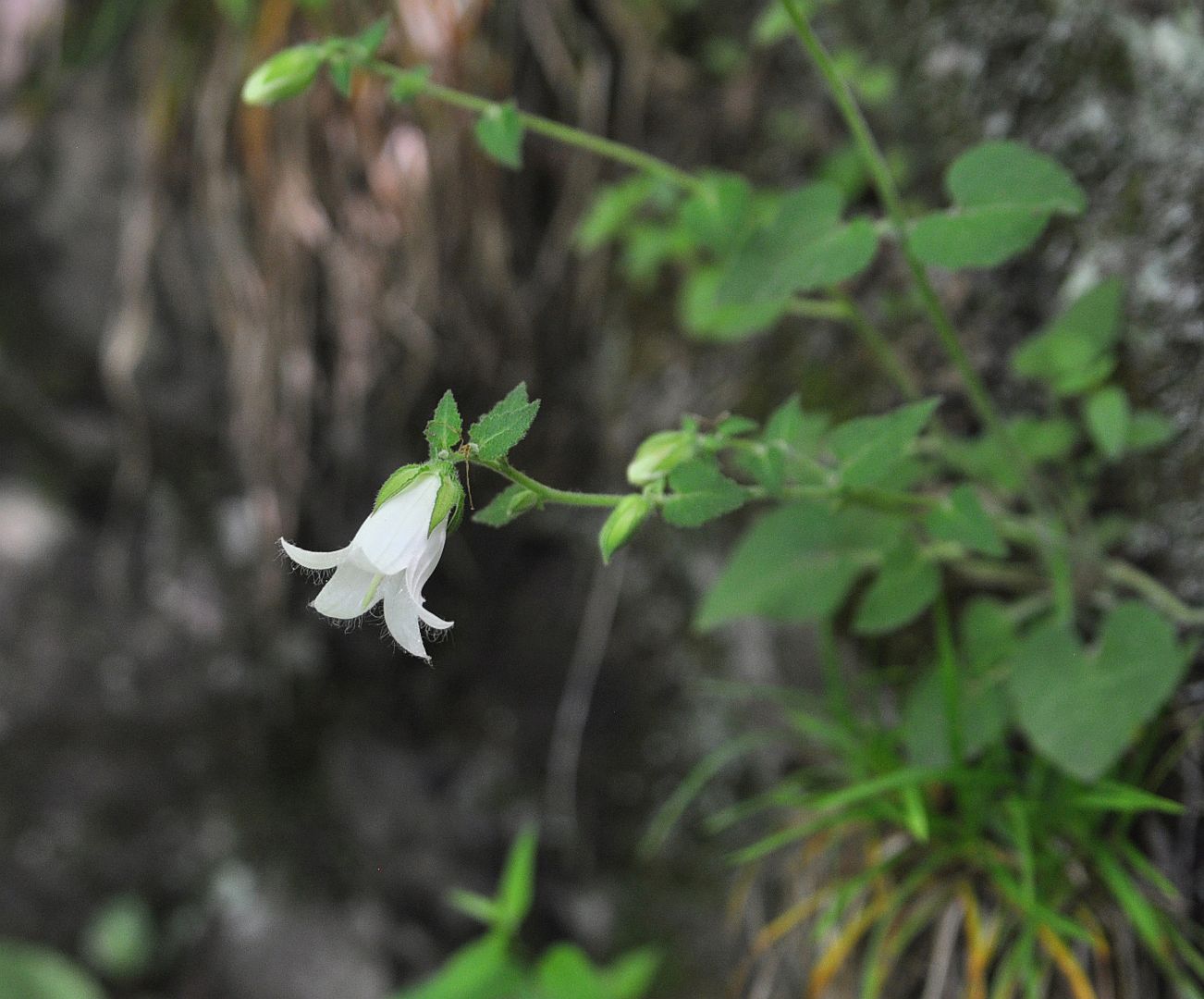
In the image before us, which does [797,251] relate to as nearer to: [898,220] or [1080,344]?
[898,220]

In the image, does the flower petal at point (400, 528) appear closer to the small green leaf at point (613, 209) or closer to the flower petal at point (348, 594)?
the flower petal at point (348, 594)

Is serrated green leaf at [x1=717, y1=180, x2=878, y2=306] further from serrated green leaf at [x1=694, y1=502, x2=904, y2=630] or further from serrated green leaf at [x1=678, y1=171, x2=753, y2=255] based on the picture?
serrated green leaf at [x1=694, y1=502, x2=904, y2=630]

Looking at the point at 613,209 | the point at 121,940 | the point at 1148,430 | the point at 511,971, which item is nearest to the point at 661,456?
the point at 1148,430

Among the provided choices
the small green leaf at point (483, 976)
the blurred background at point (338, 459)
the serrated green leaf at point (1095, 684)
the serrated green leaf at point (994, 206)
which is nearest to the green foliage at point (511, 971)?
the small green leaf at point (483, 976)

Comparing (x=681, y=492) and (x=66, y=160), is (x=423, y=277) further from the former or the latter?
(x=681, y=492)

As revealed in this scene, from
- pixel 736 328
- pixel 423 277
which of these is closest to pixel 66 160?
pixel 423 277
